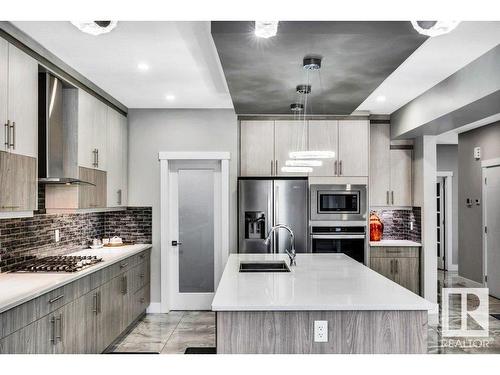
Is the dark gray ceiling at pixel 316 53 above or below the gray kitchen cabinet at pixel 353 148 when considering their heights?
above

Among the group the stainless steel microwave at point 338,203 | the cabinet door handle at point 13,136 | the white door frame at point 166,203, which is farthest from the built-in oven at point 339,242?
the cabinet door handle at point 13,136

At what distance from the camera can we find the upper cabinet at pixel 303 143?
534 cm

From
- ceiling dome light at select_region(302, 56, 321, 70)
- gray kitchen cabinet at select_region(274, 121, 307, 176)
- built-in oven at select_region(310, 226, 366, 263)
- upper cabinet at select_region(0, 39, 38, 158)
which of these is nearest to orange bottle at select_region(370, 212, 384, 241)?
built-in oven at select_region(310, 226, 366, 263)

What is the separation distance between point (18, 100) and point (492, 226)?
6.23 meters

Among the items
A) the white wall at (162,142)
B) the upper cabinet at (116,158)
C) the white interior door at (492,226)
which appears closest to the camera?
the upper cabinet at (116,158)

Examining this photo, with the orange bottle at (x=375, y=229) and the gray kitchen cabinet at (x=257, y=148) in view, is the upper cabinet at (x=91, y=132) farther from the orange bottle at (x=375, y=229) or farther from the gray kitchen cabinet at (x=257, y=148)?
the orange bottle at (x=375, y=229)

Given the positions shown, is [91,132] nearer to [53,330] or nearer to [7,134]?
[7,134]

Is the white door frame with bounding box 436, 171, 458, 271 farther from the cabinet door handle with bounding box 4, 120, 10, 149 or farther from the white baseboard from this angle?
the cabinet door handle with bounding box 4, 120, 10, 149

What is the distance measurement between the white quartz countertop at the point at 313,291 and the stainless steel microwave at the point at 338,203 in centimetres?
169

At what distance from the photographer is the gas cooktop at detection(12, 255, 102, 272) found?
3170mm

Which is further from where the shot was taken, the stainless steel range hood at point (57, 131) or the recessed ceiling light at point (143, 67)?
the recessed ceiling light at point (143, 67)

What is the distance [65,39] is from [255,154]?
2.76 m

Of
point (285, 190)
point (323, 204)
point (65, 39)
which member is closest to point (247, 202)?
point (285, 190)

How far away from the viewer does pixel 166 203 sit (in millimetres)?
5395
